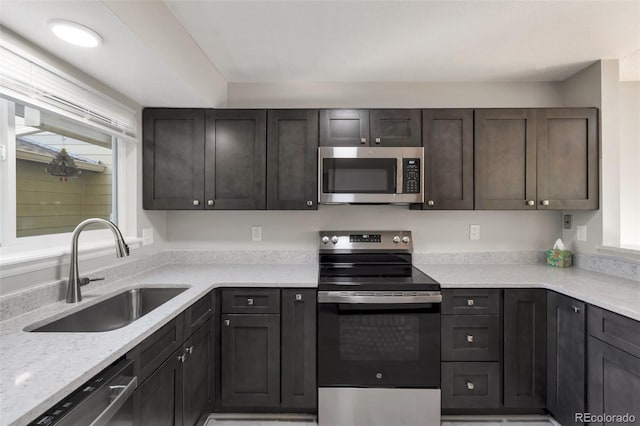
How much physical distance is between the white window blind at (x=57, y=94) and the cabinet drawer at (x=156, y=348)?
118cm

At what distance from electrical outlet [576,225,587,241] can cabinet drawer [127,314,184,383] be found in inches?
111

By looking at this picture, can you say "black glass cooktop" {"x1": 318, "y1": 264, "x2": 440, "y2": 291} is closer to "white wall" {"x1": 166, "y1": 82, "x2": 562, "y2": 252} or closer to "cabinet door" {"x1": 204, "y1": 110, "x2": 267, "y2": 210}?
"white wall" {"x1": 166, "y1": 82, "x2": 562, "y2": 252}

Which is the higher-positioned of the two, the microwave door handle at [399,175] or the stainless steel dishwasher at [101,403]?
the microwave door handle at [399,175]

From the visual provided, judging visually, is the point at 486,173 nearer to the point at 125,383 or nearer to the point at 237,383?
the point at 237,383

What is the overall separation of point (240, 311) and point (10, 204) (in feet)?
4.11

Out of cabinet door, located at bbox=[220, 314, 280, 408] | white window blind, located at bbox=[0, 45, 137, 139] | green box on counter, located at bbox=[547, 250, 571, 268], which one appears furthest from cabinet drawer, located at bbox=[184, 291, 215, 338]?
green box on counter, located at bbox=[547, 250, 571, 268]

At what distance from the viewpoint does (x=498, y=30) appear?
1847 mm

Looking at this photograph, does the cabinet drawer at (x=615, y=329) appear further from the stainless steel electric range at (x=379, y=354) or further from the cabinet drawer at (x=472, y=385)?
the stainless steel electric range at (x=379, y=354)

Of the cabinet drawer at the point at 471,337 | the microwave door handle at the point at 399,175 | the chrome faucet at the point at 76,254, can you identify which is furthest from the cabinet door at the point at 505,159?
the chrome faucet at the point at 76,254

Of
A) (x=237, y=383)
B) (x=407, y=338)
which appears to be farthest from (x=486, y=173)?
(x=237, y=383)

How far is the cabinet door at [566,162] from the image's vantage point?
→ 2.28 m

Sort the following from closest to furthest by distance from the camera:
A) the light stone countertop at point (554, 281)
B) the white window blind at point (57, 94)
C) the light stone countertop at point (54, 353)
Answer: the light stone countertop at point (54, 353), the white window blind at point (57, 94), the light stone countertop at point (554, 281)

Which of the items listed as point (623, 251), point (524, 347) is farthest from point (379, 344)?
point (623, 251)

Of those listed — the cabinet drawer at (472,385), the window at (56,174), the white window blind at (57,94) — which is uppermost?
the white window blind at (57,94)
